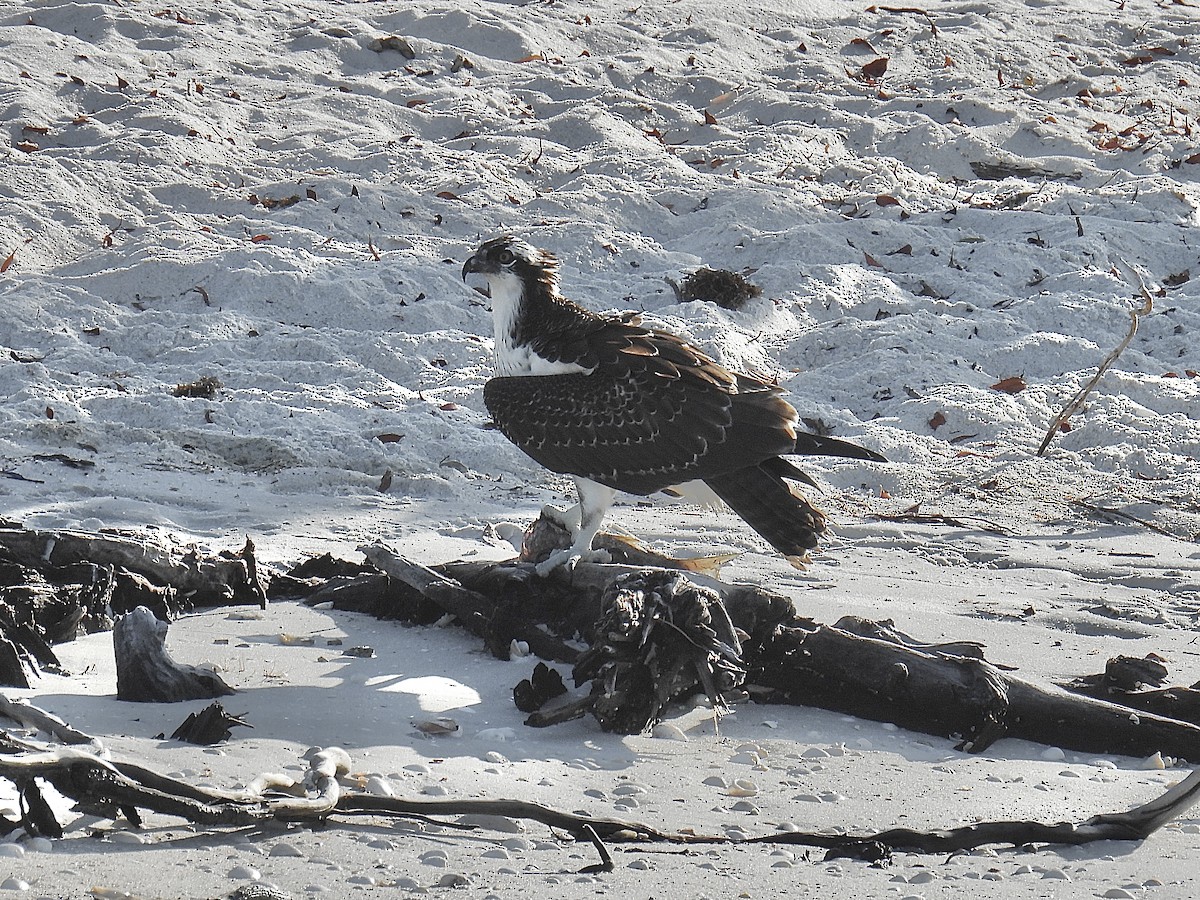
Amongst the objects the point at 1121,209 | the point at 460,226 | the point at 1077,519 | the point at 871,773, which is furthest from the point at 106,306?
the point at 1121,209

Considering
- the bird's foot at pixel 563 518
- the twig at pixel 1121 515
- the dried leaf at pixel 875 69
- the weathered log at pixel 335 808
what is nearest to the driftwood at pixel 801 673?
the bird's foot at pixel 563 518

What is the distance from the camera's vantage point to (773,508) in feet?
16.4

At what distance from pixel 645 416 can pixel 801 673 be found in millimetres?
1536

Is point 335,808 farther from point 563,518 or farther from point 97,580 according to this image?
point 563,518

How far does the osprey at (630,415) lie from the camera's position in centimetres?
504

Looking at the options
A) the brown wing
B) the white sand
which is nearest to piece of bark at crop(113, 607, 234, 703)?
the white sand

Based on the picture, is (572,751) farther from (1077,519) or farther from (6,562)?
(1077,519)

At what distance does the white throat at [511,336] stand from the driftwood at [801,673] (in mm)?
1399

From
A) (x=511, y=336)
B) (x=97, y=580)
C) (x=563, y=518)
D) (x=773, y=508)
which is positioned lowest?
(x=97, y=580)

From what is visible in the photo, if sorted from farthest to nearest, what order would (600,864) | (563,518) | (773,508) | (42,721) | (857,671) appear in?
(773,508)
(563,518)
(857,671)
(42,721)
(600,864)

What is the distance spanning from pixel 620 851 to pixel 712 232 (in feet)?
25.2

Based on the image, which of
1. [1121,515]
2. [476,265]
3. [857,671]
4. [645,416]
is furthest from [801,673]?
[1121,515]

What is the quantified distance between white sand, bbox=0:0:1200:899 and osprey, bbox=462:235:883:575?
55 centimetres

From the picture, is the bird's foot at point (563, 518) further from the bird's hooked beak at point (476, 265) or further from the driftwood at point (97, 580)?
the bird's hooked beak at point (476, 265)
